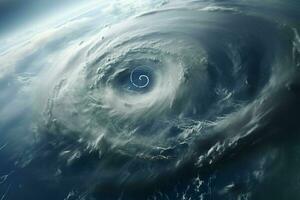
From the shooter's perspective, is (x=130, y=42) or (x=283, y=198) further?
(x=130, y=42)

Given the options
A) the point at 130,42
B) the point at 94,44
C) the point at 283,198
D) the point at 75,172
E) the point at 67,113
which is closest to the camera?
the point at 283,198

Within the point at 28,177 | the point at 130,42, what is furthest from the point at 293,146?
the point at 130,42

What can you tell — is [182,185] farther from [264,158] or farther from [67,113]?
[67,113]

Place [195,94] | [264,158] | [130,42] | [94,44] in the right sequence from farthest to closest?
[94,44] → [130,42] → [195,94] → [264,158]

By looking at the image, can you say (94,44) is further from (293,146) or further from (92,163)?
(293,146)

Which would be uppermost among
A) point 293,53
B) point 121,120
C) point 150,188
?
point 293,53

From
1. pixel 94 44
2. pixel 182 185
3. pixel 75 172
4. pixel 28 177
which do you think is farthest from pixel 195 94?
pixel 94 44

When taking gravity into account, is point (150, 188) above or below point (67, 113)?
below
